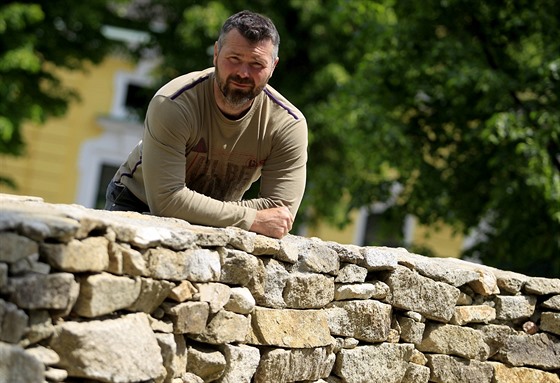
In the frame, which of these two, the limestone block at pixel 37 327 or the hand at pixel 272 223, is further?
the hand at pixel 272 223

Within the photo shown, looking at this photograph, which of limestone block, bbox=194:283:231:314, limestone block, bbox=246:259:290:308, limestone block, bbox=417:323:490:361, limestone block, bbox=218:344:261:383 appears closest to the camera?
limestone block, bbox=194:283:231:314

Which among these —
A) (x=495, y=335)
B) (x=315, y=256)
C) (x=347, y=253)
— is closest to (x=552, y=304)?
(x=495, y=335)

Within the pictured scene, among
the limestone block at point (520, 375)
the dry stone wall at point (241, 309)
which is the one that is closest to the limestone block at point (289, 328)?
the dry stone wall at point (241, 309)

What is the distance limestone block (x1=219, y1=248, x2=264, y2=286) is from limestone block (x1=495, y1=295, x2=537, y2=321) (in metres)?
1.81

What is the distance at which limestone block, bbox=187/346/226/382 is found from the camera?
4.92 meters

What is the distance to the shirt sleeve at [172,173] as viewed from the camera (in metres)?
5.27

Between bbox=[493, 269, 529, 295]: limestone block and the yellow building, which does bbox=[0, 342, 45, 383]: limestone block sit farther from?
the yellow building

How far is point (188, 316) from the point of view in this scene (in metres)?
4.84

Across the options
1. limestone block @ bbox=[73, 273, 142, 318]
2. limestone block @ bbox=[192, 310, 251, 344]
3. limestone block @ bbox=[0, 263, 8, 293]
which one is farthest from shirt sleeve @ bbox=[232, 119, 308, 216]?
limestone block @ bbox=[0, 263, 8, 293]

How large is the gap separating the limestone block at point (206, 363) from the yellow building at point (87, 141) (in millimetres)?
18747

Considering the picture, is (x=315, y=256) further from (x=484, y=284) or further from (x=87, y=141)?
(x=87, y=141)

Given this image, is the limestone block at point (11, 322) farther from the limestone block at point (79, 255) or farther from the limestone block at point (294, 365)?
the limestone block at point (294, 365)

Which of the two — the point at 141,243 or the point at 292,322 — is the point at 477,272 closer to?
the point at 292,322

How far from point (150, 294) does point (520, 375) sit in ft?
8.86
